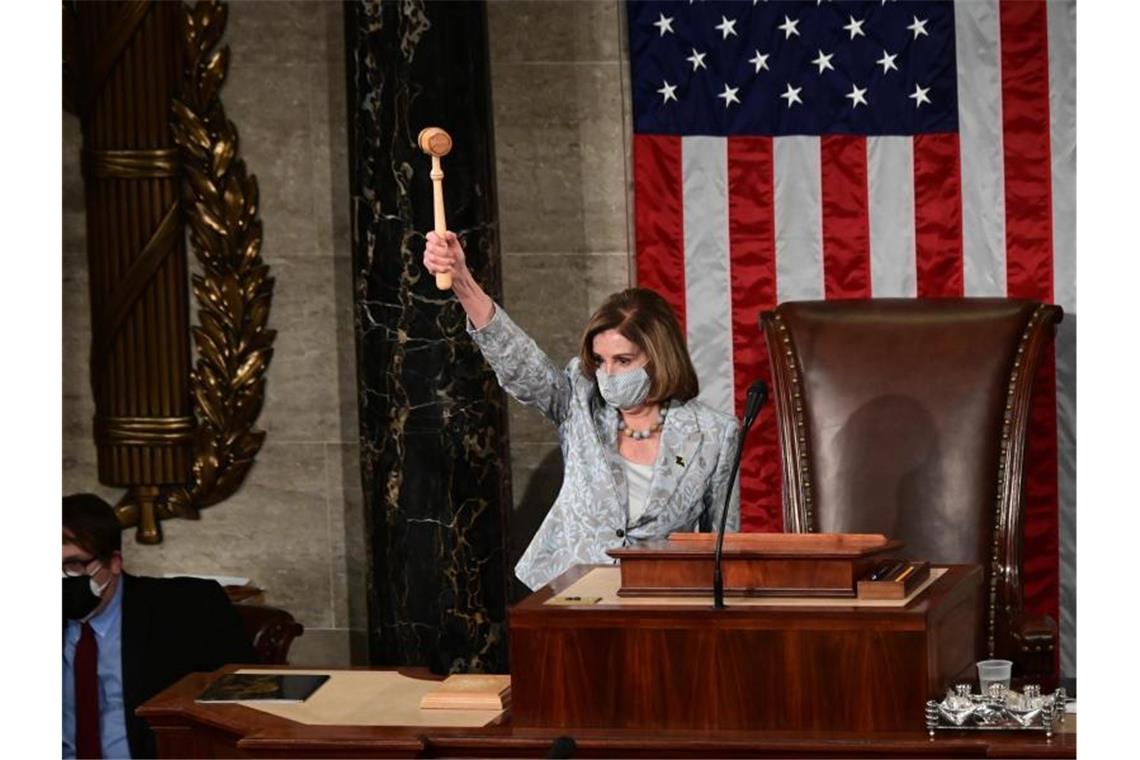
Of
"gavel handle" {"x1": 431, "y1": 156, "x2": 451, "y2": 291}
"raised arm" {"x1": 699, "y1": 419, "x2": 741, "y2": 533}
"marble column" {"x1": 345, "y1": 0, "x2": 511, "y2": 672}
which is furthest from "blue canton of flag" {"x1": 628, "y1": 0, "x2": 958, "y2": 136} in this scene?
"gavel handle" {"x1": 431, "y1": 156, "x2": 451, "y2": 291}

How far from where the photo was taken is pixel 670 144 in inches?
248

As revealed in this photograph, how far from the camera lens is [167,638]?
4824 mm

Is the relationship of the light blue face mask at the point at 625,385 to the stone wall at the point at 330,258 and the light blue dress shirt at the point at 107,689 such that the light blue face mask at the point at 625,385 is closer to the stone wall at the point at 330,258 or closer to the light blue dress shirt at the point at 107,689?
the light blue dress shirt at the point at 107,689

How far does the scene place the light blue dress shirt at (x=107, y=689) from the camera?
478 centimetres

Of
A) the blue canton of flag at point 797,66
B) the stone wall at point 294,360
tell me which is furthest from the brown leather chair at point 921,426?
the stone wall at point 294,360

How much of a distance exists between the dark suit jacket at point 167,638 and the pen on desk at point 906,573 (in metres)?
2.35

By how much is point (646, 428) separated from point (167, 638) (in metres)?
1.52

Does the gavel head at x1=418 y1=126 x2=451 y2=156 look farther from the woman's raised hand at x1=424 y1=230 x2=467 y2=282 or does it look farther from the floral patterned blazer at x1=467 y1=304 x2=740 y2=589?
the floral patterned blazer at x1=467 y1=304 x2=740 y2=589

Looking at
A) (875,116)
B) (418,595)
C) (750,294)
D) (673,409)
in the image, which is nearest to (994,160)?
(875,116)

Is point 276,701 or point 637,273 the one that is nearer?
point 276,701

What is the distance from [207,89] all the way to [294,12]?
1.49 feet

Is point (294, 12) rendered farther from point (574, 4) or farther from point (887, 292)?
point (887, 292)

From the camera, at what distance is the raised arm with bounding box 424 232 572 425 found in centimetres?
427

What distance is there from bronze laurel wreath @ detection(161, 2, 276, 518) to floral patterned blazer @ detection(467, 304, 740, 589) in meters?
2.42
